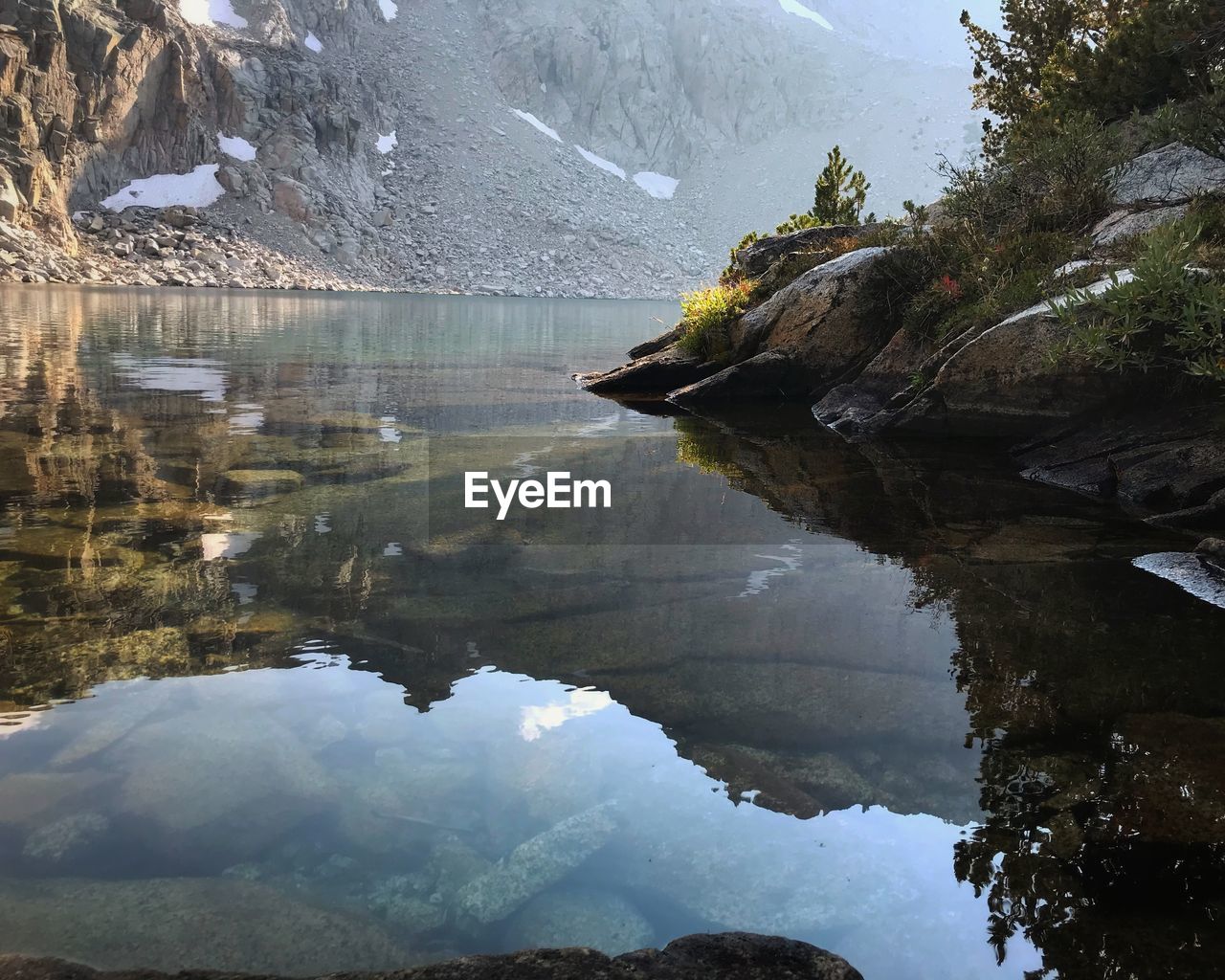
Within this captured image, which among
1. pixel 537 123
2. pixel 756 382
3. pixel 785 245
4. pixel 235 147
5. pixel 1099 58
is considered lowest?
pixel 756 382

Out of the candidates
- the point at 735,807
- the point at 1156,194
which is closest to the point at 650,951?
the point at 735,807

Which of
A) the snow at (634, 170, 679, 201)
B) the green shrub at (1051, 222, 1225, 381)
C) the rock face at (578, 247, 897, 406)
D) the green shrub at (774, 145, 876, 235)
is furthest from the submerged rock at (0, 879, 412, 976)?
the snow at (634, 170, 679, 201)

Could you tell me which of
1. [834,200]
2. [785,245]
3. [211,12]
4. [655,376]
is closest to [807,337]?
[655,376]

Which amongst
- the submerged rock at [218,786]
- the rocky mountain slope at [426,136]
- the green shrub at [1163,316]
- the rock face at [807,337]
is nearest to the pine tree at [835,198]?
the rock face at [807,337]

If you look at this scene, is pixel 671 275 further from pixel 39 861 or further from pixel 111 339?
pixel 39 861

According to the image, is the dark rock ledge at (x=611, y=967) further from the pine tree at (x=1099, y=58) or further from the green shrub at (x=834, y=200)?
the green shrub at (x=834, y=200)

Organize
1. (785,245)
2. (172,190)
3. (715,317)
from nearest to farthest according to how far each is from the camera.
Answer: (715,317)
(785,245)
(172,190)

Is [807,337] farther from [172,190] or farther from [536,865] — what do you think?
[172,190]
